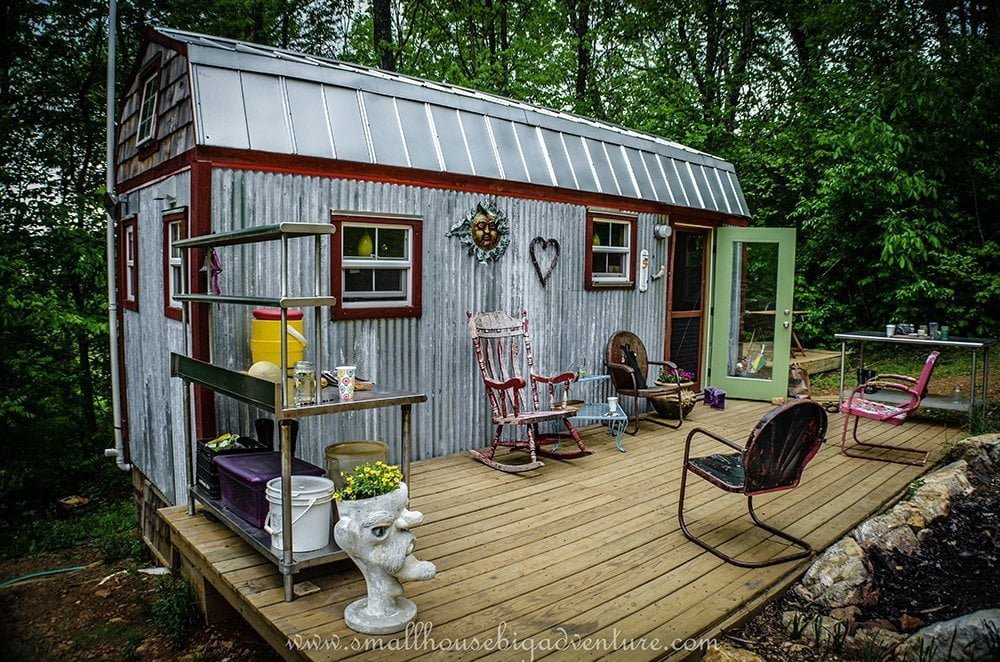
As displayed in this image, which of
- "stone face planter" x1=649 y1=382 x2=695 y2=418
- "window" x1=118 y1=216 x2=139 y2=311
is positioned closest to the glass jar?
"window" x1=118 y1=216 x2=139 y2=311

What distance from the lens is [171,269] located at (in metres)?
4.85

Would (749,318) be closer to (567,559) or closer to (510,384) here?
(510,384)

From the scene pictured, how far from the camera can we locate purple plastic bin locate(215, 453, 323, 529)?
3301 millimetres

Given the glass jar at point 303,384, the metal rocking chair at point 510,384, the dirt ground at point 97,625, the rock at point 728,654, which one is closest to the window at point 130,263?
the dirt ground at point 97,625

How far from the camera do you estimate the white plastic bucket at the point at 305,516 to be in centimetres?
305

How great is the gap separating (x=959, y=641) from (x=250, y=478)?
333cm

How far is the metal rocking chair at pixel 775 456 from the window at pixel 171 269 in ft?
12.6

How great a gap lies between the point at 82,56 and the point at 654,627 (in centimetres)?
1015

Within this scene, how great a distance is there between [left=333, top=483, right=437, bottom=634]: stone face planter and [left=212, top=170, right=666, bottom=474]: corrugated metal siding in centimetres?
195

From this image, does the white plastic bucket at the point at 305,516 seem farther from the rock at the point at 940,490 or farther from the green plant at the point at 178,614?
the rock at the point at 940,490

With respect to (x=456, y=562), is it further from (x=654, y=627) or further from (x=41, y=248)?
(x=41, y=248)

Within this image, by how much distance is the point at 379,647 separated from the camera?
8.50 ft

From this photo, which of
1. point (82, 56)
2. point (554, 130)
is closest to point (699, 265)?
point (554, 130)

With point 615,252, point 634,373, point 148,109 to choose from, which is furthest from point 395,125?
point 634,373
